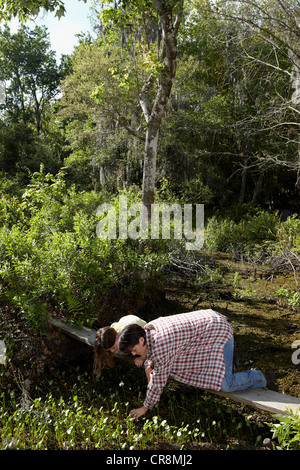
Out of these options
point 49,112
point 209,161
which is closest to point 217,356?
point 209,161

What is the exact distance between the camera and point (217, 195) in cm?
1408

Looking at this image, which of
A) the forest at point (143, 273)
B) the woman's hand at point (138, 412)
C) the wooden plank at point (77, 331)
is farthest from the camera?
the wooden plank at point (77, 331)

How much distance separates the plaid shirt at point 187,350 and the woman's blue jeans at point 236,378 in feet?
0.18

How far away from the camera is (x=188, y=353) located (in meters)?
2.98

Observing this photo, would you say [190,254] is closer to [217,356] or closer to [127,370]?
[127,370]

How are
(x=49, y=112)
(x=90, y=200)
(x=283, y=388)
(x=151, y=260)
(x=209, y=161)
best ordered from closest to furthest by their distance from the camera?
1. (x=283, y=388)
2. (x=151, y=260)
3. (x=90, y=200)
4. (x=209, y=161)
5. (x=49, y=112)

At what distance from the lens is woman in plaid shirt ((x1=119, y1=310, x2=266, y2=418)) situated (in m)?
2.77

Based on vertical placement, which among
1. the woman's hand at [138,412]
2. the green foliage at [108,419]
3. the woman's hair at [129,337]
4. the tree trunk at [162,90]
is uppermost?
the tree trunk at [162,90]

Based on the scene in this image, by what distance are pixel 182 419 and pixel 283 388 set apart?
3.64 feet

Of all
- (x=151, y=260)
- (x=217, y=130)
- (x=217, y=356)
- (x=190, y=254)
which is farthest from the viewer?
(x=217, y=130)

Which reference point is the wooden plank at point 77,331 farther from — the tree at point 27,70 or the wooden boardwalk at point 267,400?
the tree at point 27,70

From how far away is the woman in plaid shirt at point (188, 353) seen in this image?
277 cm

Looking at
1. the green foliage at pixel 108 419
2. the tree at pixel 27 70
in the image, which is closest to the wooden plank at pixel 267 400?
the green foliage at pixel 108 419

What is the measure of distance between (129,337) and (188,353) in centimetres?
60
